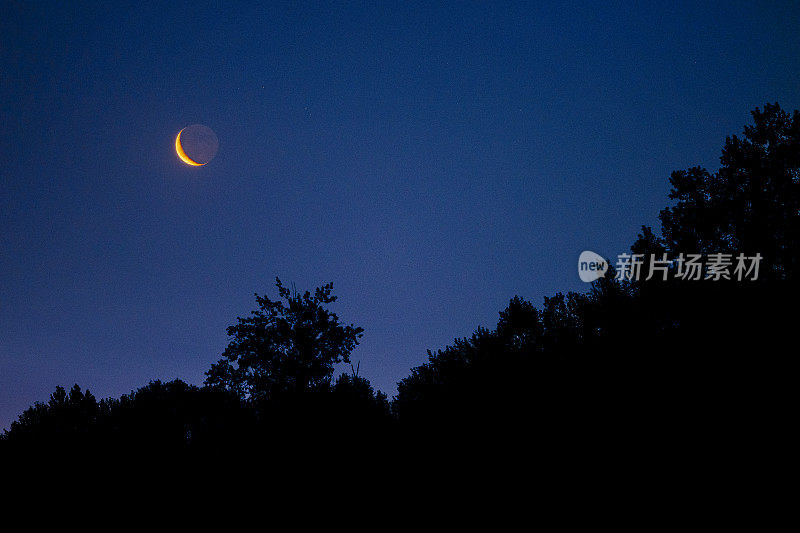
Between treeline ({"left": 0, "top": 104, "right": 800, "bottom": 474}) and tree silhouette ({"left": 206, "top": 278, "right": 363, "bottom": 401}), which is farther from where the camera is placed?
tree silhouette ({"left": 206, "top": 278, "right": 363, "bottom": 401})

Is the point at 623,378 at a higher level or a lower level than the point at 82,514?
higher

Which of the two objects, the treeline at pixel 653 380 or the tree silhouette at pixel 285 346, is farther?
the tree silhouette at pixel 285 346

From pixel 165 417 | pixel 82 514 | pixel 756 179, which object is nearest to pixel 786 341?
pixel 756 179

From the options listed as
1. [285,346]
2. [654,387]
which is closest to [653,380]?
[654,387]

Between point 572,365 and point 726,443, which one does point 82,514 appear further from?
point 726,443

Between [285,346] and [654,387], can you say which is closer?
[654,387]

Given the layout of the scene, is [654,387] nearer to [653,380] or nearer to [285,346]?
[653,380]

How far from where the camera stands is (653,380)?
52.8ft

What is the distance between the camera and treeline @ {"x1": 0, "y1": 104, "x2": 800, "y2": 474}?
13713mm

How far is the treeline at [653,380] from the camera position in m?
13.7

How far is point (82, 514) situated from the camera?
22.3m

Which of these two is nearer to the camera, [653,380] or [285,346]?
[653,380]

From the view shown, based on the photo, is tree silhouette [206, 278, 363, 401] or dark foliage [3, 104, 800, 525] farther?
tree silhouette [206, 278, 363, 401]

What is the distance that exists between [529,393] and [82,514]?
26406 millimetres
